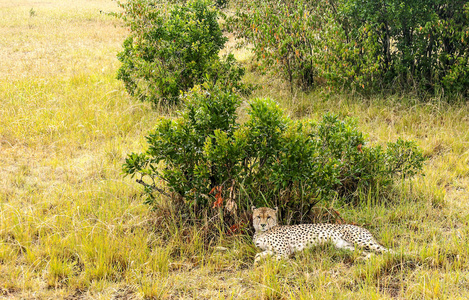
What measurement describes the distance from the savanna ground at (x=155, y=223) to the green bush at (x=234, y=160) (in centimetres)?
40

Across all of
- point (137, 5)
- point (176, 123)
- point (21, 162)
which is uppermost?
point (137, 5)

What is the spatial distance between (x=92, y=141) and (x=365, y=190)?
406cm

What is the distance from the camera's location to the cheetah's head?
4.14m

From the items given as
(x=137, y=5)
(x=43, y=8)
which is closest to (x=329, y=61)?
(x=137, y=5)

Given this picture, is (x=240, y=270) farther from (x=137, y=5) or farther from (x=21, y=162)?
(x=137, y=5)

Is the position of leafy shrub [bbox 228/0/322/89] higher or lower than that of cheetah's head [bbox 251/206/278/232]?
higher

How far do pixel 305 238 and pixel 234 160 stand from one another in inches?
37.9

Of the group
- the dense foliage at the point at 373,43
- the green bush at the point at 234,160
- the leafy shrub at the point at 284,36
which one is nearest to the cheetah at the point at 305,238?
the green bush at the point at 234,160

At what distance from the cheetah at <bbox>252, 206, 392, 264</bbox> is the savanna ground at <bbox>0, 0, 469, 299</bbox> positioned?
0.10 m

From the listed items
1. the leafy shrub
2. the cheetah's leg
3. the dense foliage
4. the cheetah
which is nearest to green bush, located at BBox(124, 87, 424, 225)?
the cheetah

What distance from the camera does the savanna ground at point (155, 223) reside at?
11.9 ft

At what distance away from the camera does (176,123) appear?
4441 millimetres

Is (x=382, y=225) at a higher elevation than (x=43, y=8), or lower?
lower

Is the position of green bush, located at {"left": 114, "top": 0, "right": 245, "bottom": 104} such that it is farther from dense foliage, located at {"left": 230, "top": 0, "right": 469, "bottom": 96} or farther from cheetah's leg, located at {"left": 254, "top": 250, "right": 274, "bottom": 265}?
cheetah's leg, located at {"left": 254, "top": 250, "right": 274, "bottom": 265}
